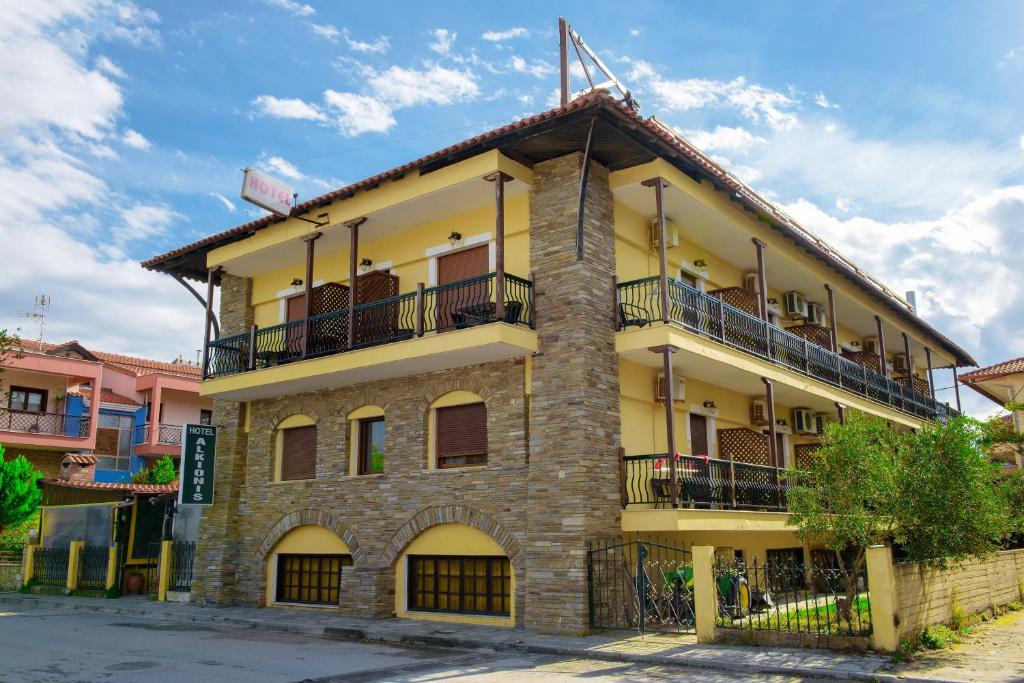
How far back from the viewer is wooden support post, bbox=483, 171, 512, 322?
44.4 feet

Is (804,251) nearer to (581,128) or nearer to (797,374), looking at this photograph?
(797,374)

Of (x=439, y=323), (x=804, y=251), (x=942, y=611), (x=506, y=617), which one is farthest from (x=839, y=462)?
(x=804, y=251)

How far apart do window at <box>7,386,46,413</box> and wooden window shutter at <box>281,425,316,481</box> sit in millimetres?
17299

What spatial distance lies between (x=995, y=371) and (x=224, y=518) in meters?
27.0

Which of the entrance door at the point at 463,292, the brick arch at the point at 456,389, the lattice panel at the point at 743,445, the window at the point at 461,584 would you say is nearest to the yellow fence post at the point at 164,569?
the window at the point at 461,584

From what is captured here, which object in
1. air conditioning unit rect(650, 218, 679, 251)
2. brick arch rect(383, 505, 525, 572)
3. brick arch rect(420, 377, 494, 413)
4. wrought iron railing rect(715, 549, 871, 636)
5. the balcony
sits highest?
air conditioning unit rect(650, 218, 679, 251)

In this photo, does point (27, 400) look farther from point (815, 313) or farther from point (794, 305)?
point (815, 313)

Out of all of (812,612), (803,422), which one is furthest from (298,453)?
(803,422)

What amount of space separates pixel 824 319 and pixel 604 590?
1278cm

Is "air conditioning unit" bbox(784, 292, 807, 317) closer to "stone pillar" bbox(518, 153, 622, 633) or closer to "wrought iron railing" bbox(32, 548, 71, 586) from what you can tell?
"stone pillar" bbox(518, 153, 622, 633)

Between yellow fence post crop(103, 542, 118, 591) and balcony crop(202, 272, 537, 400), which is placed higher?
balcony crop(202, 272, 537, 400)

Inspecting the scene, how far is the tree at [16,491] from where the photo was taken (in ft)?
76.6

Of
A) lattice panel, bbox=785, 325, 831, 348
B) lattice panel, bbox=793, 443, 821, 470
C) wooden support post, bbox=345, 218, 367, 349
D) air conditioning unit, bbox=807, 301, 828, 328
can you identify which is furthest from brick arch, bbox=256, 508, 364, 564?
air conditioning unit, bbox=807, 301, 828, 328

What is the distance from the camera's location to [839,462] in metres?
11.2
